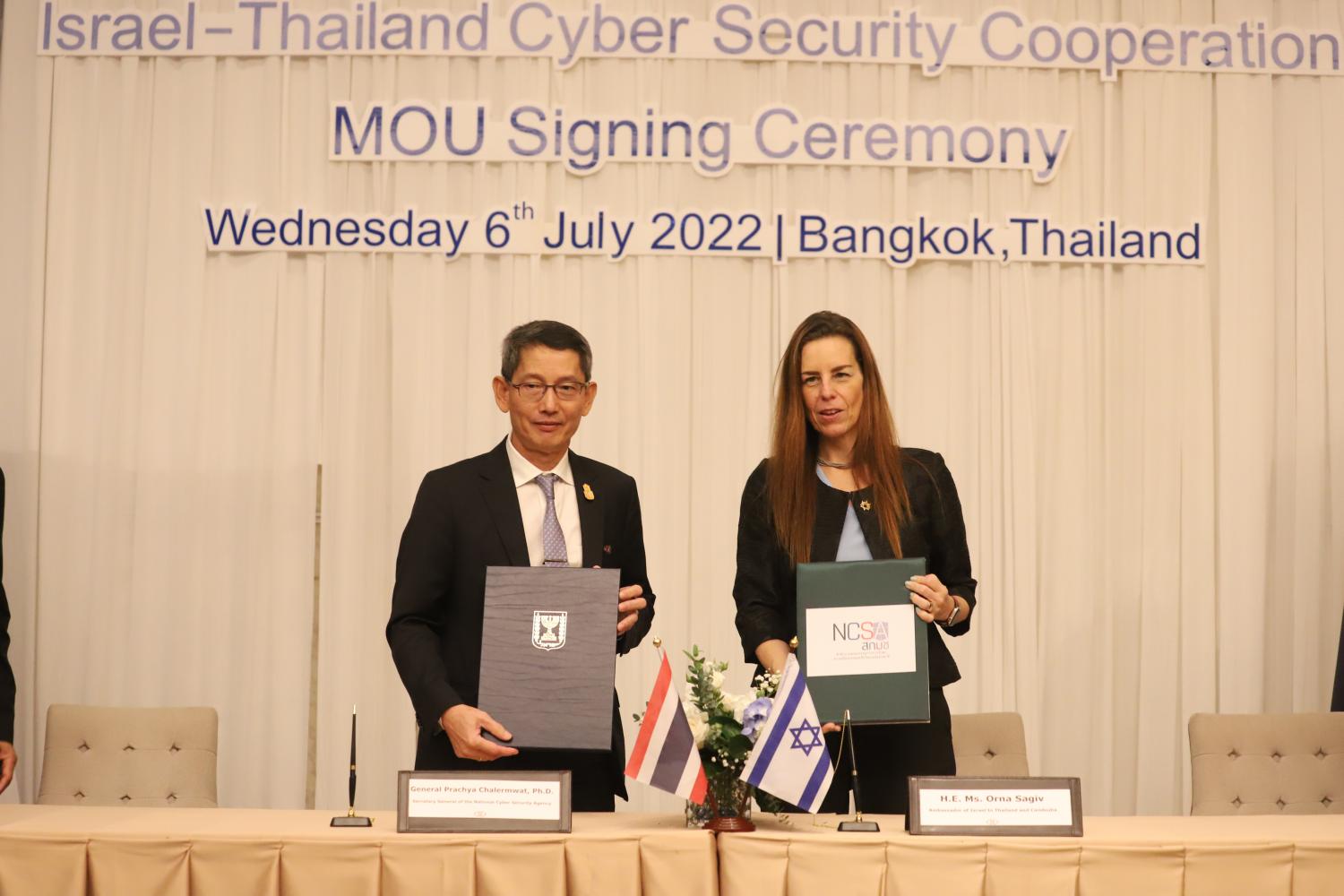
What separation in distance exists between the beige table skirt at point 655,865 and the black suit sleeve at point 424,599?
442 millimetres

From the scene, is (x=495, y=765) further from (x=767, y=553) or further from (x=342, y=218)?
(x=342, y=218)

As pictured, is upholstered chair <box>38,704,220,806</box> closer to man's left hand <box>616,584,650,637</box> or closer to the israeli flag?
man's left hand <box>616,584,650,637</box>

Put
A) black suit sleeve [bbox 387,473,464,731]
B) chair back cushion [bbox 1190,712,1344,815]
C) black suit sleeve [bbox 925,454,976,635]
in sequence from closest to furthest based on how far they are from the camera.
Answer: black suit sleeve [bbox 387,473,464,731] → black suit sleeve [bbox 925,454,976,635] → chair back cushion [bbox 1190,712,1344,815]

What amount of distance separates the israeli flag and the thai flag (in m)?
0.11

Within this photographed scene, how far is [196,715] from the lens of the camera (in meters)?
4.76

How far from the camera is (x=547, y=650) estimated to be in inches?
113

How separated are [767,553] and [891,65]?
3139mm

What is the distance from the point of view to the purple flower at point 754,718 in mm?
2734

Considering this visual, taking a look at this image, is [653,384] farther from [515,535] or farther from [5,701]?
[5,701]

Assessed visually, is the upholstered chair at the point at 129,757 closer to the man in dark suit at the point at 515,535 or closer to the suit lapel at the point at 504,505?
the man in dark suit at the point at 515,535

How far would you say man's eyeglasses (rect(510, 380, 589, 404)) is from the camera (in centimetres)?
320

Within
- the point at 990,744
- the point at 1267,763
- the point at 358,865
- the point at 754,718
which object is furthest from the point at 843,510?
the point at 1267,763

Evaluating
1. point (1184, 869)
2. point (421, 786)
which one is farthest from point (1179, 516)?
point (421, 786)

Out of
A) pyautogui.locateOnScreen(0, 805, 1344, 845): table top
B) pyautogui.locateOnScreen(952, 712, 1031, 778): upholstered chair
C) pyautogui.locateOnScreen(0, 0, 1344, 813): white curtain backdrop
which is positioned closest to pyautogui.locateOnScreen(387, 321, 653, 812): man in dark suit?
pyautogui.locateOnScreen(0, 805, 1344, 845): table top
